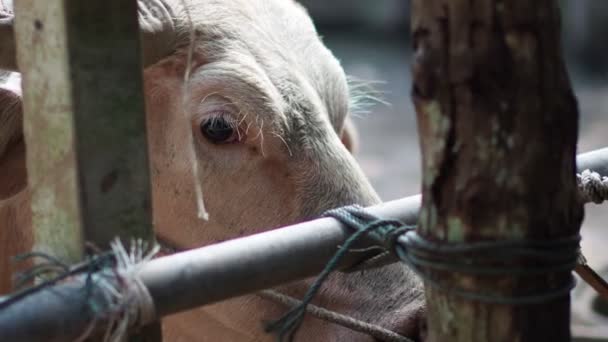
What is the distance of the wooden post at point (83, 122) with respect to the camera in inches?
59.2

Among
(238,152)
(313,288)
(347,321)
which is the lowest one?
(347,321)

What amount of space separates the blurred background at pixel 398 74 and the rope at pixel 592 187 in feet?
11.6

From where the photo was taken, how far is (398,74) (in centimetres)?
1509

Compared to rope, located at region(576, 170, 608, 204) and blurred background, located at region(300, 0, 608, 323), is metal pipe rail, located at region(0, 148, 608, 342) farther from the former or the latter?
blurred background, located at region(300, 0, 608, 323)

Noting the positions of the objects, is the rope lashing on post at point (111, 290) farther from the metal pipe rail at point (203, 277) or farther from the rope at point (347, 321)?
the rope at point (347, 321)

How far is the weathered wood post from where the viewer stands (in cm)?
136

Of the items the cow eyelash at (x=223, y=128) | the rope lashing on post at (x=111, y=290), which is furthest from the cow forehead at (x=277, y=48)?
the rope lashing on post at (x=111, y=290)

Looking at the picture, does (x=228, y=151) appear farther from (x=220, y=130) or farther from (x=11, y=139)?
(x=11, y=139)

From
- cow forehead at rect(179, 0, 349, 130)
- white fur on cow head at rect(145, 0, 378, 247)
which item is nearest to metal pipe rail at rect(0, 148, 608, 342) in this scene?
white fur on cow head at rect(145, 0, 378, 247)

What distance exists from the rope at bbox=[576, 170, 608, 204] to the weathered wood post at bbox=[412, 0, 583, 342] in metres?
0.63

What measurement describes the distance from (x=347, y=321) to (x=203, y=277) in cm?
68

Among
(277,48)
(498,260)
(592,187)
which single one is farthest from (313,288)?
(277,48)

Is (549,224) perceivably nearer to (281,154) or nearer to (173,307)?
(173,307)

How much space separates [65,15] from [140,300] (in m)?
0.45
